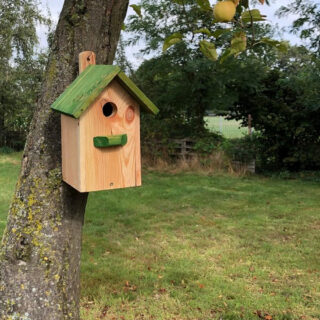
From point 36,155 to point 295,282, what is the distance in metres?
2.96

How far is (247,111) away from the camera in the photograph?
10352 mm

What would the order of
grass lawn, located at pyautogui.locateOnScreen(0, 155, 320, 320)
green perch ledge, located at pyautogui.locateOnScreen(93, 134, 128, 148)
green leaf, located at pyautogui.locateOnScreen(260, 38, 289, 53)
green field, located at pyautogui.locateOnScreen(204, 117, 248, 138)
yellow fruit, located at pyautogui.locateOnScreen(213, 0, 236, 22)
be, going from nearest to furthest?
yellow fruit, located at pyautogui.locateOnScreen(213, 0, 236, 22) → green leaf, located at pyautogui.locateOnScreen(260, 38, 289, 53) → green perch ledge, located at pyautogui.locateOnScreen(93, 134, 128, 148) → grass lawn, located at pyautogui.locateOnScreen(0, 155, 320, 320) → green field, located at pyautogui.locateOnScreen(204, 117, 248, 138)

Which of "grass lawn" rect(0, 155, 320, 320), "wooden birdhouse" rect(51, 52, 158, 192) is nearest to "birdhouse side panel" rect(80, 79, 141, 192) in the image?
"wooden birdhouse" rect(51, 52, 158, 192)

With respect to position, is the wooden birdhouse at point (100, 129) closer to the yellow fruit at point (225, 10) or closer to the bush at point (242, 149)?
the yellow fruit at point (225, 10)

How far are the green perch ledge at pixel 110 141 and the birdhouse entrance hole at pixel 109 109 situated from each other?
14 cm

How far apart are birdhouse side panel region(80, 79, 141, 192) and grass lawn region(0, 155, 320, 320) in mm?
1734

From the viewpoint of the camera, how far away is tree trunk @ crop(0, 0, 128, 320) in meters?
2.12

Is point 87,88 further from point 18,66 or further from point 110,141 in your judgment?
point 18,66

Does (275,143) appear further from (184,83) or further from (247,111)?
(184,83)

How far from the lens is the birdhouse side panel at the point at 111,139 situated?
1.88 meters

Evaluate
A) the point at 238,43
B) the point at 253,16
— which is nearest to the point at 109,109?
the point at 238,43

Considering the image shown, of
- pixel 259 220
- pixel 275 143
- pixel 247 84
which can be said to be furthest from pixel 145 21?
pixel 259 220

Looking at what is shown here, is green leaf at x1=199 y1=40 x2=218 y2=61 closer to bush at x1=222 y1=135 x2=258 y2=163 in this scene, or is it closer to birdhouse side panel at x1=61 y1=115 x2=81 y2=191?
birdhouse side panel at x1=61 y1=115 x2=81 y2=191

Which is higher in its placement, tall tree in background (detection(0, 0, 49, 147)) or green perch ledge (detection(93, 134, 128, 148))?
tall tree in background (detection(0, 0, 49, 147))
